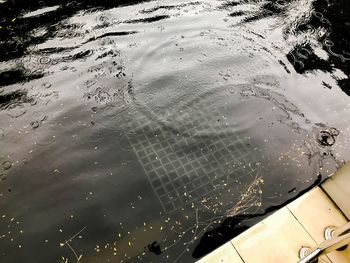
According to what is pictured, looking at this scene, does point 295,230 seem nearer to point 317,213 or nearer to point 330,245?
point 317,213

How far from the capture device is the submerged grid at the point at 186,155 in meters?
3.12

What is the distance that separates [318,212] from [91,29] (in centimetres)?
436

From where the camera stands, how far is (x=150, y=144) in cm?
343

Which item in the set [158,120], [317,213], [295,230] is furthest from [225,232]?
[158,120]

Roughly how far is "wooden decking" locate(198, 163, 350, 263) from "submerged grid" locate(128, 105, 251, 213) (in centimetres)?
69

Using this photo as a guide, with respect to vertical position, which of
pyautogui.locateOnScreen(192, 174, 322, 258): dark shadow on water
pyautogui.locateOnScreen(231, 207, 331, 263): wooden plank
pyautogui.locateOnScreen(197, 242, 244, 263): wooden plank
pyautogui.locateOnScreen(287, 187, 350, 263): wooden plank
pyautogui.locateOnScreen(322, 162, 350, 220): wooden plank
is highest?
pyautogui.locateOnScreen(322, 162, 350, 220): wooden plank

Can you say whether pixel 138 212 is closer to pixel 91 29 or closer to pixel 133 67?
pixel 133 67

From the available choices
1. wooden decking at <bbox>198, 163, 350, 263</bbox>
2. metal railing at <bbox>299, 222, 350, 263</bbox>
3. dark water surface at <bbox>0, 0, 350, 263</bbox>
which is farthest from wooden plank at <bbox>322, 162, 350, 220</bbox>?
metal railing at <bbox>299, 222, 350, 263</bbox>

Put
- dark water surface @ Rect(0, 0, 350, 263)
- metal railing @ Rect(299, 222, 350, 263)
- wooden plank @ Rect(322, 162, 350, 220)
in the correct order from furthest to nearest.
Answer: dark water surface @ Rect(0, 0, 350, 263) → wooden plank @ Rect(322, 162, 350, 220) → metal railing @ Rect(299, 222, 350, 263)

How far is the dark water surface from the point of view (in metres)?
2.89

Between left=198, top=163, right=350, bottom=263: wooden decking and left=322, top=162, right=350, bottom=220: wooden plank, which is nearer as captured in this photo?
left=198, top=163, right=350, bottom=263: wooden decking

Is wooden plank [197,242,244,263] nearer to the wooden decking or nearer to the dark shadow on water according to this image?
the wooden decking

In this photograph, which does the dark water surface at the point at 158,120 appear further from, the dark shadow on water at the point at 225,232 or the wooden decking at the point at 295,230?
the wooden decking at the point at 295,230

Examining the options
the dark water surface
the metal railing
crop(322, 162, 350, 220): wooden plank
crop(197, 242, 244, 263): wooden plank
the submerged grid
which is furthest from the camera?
the submerged grid
